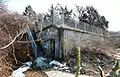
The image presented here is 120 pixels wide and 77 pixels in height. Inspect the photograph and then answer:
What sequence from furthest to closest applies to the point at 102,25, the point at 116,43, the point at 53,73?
the point at 102,25
the point at 116,43
the point at 53,73

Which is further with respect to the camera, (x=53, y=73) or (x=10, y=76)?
(x=53, y=73)

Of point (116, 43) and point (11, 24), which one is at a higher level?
point (11, 24)

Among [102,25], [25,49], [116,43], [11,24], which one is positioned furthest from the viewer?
[102,25]

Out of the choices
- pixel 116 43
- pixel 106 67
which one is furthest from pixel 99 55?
pixel 116 43

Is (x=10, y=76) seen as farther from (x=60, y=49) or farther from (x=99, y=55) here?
(x=99, y=55)

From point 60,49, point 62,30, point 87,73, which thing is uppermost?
point 62,30

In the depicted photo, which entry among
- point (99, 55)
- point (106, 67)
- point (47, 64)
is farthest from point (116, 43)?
point (47, 64)

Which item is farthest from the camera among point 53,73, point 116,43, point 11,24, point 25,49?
point 116,43

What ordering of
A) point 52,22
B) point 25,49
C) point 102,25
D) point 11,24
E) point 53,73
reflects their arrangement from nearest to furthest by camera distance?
point 53,73 < point 11,24 < point 25,49 < point 52,22 < point 102,25

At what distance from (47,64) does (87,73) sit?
3.07m

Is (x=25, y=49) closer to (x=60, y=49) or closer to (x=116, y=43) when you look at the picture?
(x=60, y=49)

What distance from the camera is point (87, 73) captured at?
1277cm

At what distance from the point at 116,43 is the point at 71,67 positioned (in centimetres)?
1536

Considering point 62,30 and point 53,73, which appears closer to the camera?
point 53,73
